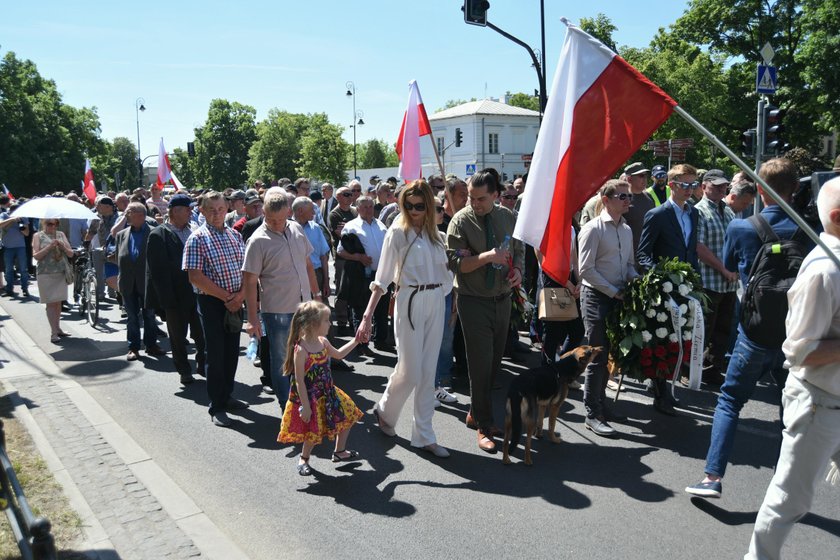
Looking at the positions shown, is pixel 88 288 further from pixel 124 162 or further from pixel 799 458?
pixel 124 162

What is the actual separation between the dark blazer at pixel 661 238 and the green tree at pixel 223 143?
283 ft

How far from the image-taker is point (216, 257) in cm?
626

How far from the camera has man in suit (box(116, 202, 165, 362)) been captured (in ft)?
29.6

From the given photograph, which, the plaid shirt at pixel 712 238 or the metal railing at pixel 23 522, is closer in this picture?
the metal railing at pixel 23 522

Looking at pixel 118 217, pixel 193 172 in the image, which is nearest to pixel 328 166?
pixel 193 172

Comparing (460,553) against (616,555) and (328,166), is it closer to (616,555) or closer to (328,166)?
(616,555)

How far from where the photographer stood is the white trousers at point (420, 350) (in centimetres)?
526

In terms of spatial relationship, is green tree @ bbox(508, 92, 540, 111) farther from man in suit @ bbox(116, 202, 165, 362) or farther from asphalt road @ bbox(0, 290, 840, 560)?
asphalt road @ bbox(0, 290, 840, 560)

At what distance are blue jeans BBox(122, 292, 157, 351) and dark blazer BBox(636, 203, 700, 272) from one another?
643 centimetres

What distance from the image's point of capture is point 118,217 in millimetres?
11891

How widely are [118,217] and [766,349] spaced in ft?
36.0

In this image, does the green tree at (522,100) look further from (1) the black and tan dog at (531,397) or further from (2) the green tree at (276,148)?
(1) the black and tan dog at (531,397)

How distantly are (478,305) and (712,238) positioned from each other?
11.7 ft

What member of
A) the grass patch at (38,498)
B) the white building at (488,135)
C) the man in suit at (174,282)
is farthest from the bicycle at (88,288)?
the white building at (488,135)
